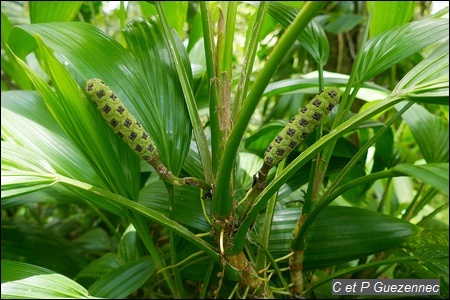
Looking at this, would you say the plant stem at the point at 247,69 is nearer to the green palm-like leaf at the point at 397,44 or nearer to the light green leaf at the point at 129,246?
the green palm-like leaf at the point at 397,44

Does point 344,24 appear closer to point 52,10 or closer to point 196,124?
point 52,10

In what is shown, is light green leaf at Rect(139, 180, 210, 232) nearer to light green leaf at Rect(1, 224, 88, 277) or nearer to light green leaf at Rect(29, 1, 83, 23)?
light green leaf at Rect(1, 224, 88, 277)

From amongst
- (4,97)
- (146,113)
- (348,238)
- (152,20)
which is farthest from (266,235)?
(4,97)

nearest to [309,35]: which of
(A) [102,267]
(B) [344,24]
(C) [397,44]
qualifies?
(C) [397,44]

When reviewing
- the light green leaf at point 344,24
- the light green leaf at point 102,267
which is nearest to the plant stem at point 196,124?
the light green leaf at point 102,267

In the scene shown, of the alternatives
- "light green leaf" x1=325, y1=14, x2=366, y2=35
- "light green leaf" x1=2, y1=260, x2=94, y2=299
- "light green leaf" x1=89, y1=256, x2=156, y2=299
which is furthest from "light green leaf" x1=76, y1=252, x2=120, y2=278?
"light green leaf" x1=325, y1=14, x2=366, y2=35

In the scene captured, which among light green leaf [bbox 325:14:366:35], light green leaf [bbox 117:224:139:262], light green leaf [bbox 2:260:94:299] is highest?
light green leaf [bbox 325:14:366:35]
